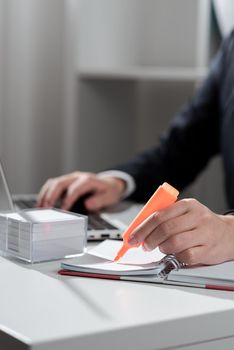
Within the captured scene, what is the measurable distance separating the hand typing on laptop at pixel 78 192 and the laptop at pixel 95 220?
27mm

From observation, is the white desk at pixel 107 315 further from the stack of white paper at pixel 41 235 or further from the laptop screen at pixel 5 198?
the laptop screen at pixel 5 198

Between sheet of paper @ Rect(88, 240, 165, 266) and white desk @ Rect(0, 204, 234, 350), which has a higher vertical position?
white desk @ Rect(0, 204, 234, 350)

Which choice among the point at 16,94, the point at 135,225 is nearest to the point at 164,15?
the point at 16,94

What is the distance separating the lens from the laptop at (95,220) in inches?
48.8

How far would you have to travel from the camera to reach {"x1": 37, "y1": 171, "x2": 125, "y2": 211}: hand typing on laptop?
5.08 feet

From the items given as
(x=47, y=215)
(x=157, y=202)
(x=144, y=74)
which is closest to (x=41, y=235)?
(x=47, y=215)

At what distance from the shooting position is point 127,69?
262cm

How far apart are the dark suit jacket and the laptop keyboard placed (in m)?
0.41

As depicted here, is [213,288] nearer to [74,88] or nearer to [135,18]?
[74,88]

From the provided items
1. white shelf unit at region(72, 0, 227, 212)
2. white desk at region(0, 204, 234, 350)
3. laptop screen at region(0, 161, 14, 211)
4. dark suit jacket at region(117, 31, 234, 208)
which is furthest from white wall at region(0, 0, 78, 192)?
white desk at region(0, 204, 234, 350)

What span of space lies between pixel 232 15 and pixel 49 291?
1520 mm

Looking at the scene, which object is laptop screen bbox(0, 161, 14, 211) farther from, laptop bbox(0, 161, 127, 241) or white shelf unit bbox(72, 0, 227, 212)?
white shelf unit bbox(72, 0, 227, 212)

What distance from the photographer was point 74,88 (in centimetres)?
255

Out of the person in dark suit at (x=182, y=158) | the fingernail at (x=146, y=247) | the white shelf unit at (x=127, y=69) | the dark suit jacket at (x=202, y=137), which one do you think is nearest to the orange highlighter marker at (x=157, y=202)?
the fingernail at (x=146, y=247)
